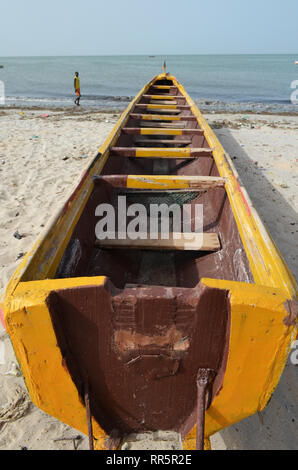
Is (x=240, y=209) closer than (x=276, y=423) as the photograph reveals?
No

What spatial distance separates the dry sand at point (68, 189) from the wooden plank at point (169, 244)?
68 cm

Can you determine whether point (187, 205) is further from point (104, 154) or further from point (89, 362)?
point (89, 362)

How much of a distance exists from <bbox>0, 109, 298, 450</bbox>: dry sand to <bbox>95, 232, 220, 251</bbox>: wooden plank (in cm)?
68

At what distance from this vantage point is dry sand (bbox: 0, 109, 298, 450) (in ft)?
5.59

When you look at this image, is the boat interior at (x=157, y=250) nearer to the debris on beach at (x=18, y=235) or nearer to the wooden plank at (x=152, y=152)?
the wooden plank at (x=152, y=152)

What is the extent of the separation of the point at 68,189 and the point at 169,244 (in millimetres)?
2007

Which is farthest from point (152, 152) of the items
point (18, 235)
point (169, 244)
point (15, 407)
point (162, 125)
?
point (162, 125)

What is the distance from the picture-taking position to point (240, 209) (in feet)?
6.48

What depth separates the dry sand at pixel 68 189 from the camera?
1.70 m

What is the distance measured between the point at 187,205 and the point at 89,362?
2.58m

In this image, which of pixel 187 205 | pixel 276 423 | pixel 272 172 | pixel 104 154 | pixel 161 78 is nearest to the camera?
pixel 276 423

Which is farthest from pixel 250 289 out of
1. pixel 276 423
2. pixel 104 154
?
pixel 104 154

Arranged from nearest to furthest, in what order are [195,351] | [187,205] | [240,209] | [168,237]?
[195,351]
[240,209]
[168,237]
[187,205]
